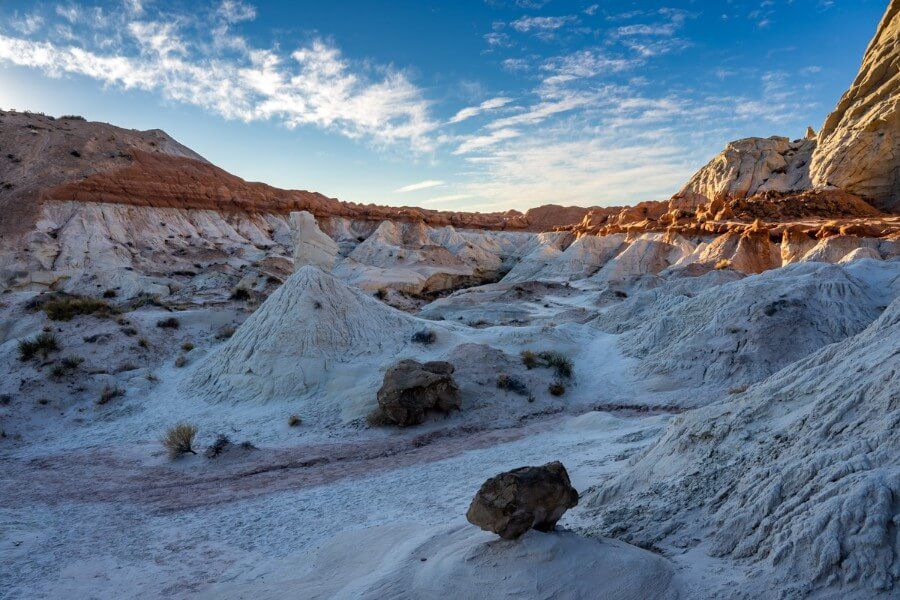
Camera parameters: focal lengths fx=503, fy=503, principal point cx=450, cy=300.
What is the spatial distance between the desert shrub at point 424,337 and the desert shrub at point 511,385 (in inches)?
128

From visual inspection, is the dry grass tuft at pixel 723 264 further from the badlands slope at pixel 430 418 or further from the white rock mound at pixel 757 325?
the white rock mound at pixel 757 325

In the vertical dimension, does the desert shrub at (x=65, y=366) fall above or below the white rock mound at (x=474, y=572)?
above

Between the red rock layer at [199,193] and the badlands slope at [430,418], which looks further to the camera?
the red rock layer at [199,193]

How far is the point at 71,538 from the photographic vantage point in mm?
6582

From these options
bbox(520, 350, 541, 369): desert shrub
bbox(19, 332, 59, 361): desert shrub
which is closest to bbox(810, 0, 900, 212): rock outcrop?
bbox(520, 350, 541, 369): desert shrub

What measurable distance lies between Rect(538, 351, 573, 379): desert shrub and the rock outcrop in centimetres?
3874

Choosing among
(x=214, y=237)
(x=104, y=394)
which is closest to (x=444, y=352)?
(x=104, y=394)

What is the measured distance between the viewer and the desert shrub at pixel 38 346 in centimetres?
1509

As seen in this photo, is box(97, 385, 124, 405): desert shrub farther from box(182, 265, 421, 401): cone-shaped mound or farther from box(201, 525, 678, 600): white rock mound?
box(201, 525, 678, 600): white rock mound

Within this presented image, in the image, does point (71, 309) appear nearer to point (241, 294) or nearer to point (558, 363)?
point (241, 294)

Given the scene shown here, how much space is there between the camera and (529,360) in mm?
15445

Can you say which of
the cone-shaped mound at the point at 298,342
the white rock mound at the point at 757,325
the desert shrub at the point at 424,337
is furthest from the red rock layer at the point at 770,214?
the cone-shaped mound at the point at 298,342

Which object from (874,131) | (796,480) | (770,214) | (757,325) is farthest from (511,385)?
(874,131)

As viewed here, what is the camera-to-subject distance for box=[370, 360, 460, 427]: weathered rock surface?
11938 millimetres
